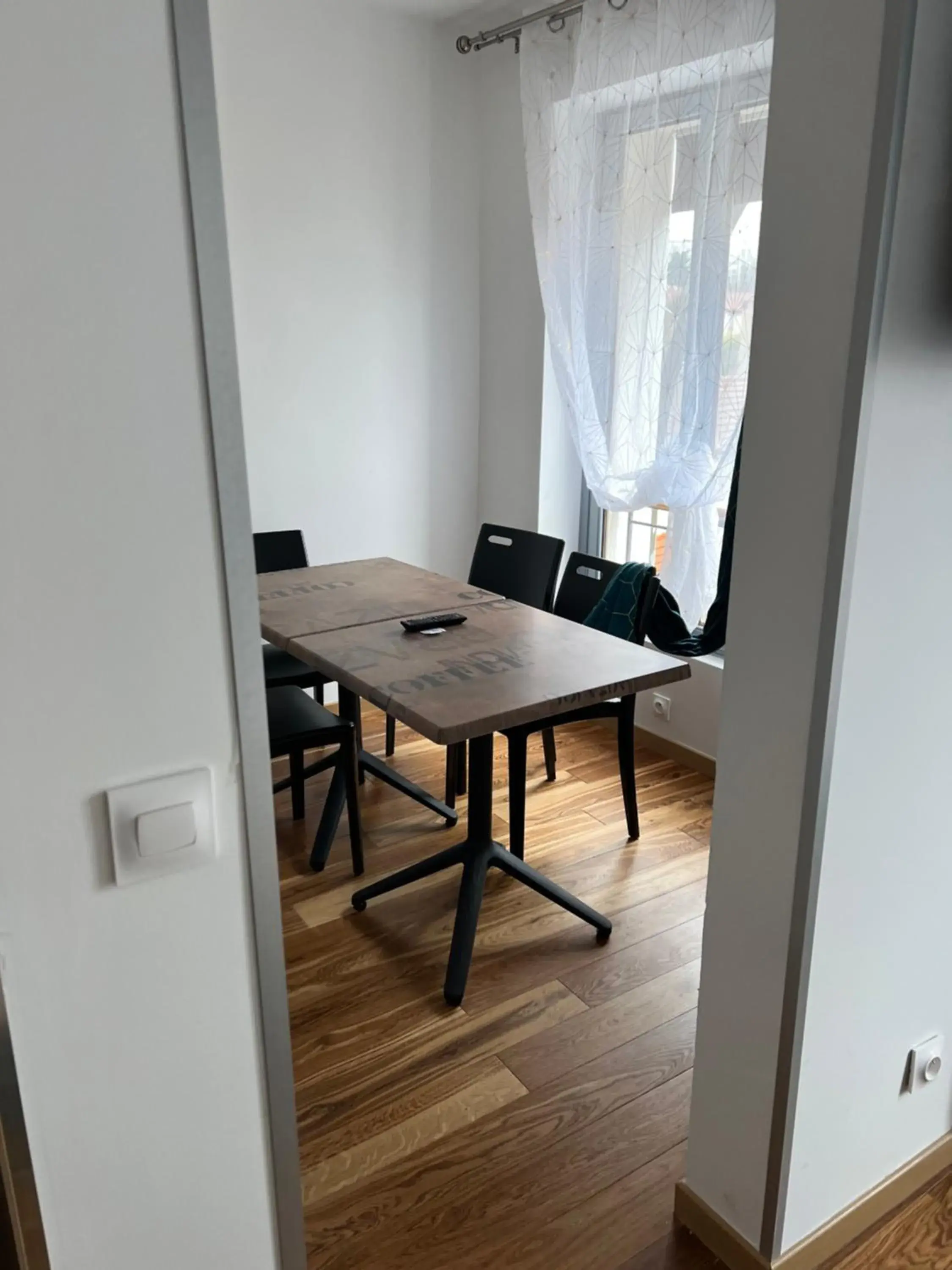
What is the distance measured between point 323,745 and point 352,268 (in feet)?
6.91

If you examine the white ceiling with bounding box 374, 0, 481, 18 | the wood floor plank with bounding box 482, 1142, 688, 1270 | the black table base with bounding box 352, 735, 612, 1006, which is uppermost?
the white ceiling with bounding box 374, 0, 481, 18

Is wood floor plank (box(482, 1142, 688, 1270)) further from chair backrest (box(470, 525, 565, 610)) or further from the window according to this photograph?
the window

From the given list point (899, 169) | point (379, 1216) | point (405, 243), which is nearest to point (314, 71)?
point (405, 243)

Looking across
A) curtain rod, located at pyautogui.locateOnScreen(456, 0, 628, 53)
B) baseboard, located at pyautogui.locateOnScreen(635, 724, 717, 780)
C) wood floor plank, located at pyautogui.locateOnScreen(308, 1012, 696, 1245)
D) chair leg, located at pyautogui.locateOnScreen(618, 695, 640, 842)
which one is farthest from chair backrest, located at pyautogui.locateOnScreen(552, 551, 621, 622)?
curtain rod, located at pyautogui.locateOnScreen(456, 0, 628, 53)

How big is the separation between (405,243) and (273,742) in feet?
7.66

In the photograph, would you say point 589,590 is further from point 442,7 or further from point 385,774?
point 442,7

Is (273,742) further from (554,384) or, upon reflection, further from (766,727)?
(554,384)

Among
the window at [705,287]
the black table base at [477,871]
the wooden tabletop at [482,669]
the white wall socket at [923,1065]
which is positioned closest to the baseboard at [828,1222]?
the white wall socket at [923,1065]

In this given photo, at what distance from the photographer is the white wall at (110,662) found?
0.70 m

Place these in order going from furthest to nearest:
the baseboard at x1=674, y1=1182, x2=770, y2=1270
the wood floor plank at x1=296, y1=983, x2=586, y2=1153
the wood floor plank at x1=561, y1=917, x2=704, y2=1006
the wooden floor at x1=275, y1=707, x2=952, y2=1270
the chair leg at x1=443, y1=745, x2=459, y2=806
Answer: the chair leg at x1=443, y1=745, x2=459, y2=806
the wood floor plank at x1=561, y1=917, x2=704, y2=1006
the wood floor plank at x1=296, y1=983, x2=586, y2=1153
the wooden floor at x1=275, y1=707, x2=952, y2=1270
the baseboard at x1=674, y1=1182, x2=770, y2=1270

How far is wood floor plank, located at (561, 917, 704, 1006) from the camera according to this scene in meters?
2.31

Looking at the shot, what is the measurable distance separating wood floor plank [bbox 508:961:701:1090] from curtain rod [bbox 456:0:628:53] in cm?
301

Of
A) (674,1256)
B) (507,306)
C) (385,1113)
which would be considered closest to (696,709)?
(507,306)

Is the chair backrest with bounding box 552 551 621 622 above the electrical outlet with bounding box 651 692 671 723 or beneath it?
above
